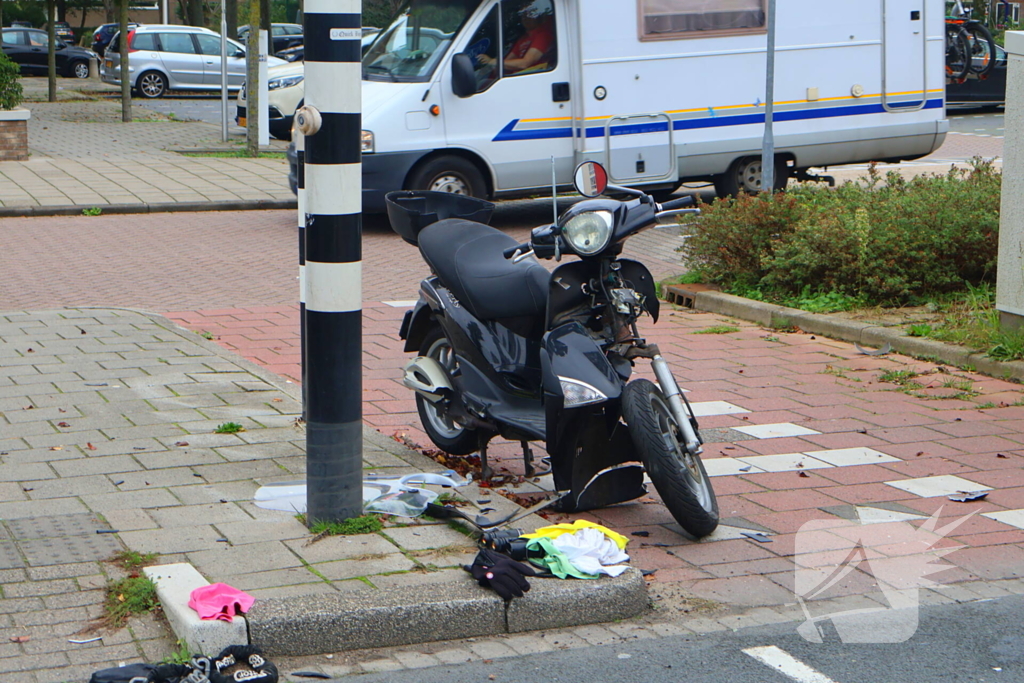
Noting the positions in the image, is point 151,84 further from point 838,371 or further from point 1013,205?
point 1013,205

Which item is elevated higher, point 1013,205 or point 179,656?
point 1013,205

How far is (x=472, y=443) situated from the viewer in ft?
18.0

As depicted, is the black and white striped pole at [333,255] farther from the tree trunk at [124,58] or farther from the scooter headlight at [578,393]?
the tree trunk at [124,58]

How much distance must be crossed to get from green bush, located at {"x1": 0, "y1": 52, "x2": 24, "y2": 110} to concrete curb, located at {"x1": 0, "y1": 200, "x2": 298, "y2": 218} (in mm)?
4522

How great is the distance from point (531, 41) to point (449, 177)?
Answer: 167 cm

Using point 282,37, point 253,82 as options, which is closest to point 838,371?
point 253,82

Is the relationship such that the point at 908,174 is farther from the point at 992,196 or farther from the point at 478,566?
the point at 478,566

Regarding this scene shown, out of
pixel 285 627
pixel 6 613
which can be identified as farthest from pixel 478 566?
pixel 6 613

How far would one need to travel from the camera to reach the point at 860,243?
8781 millimetres

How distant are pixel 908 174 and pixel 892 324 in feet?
32.4

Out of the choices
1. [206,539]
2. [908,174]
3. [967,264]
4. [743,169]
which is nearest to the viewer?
[206,539]

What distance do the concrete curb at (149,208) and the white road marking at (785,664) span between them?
478 inches

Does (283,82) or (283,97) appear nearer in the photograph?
(283,97)

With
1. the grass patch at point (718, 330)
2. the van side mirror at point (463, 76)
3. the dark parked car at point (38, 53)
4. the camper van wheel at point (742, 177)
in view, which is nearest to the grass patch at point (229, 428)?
the grass patch at point (718, 330)
